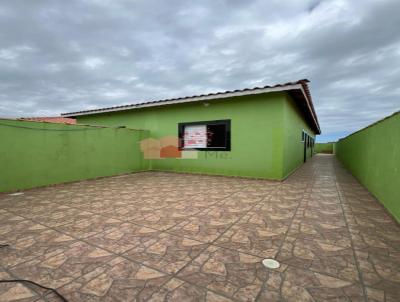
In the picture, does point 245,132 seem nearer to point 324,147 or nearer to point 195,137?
point 195,137

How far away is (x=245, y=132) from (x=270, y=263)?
20.7 feet

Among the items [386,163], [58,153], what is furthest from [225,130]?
[58,153]

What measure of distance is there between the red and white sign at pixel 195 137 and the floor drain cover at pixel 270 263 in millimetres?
6940

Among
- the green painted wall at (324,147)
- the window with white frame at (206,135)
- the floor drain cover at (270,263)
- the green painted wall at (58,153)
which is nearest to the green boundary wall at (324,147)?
the green painted wall at (324,147)

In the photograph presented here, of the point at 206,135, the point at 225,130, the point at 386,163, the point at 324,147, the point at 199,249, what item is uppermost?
the point at 225,130

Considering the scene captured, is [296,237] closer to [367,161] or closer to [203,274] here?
[203,274]

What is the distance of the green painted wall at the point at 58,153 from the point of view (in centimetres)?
606

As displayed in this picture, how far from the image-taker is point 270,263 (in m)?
2.40

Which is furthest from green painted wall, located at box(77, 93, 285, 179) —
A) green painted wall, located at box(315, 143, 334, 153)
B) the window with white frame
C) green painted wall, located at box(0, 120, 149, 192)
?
green painted wall, located at box(315, 143, 334, 153)

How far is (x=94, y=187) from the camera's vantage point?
6715 millimetres

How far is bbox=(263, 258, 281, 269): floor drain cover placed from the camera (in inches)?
92.0

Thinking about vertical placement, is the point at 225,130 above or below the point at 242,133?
above

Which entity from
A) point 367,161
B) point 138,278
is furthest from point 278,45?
point 138,278

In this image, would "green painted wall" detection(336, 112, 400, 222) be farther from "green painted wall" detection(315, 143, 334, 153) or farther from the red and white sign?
"green painted wall" detection(315, 143, 334, 153)
